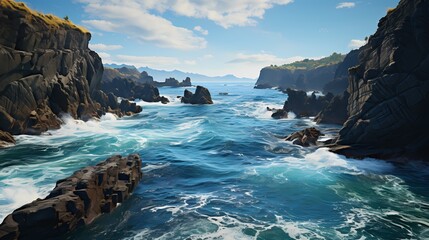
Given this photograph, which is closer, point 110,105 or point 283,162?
point 283,162

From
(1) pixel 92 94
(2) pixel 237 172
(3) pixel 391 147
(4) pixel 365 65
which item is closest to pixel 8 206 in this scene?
(2) pixel 237 172

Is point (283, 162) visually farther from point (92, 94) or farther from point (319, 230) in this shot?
point (92, 94)

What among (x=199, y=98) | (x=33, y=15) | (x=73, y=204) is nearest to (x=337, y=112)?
(x=73, y=204)

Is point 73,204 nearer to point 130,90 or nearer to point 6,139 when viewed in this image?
point 6,139

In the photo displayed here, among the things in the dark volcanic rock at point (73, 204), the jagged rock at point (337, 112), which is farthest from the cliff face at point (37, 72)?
the jagged rock at point (337, 112)

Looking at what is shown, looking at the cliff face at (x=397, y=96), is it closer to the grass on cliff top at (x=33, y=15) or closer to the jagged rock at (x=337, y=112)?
the jagged rock at (x=337, y=112)

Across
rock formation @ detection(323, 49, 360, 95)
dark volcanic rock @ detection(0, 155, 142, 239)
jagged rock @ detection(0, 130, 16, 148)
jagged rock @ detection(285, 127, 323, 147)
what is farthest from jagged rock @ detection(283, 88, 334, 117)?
jagged rock @ detection(0, 130, 16, 148)
